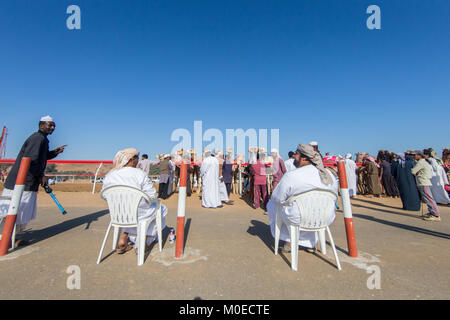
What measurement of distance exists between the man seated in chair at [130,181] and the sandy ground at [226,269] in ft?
0.89

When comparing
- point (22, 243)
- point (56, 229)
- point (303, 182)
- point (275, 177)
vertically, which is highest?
point (303, 182)

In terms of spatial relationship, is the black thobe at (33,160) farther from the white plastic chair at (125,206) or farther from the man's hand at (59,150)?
the white plastic chair at (125,206)

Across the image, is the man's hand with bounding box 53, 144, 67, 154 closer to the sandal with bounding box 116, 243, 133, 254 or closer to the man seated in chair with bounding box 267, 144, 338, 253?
the sandal with bounding box 116, 243, 133, 254

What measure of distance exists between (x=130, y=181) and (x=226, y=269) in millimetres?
1635

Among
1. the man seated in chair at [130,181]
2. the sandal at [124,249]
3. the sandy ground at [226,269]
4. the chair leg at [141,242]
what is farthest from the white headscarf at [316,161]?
the sandal at [124,249]

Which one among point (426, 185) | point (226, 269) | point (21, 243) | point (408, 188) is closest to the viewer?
point (226, 269)

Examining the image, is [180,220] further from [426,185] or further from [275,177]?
[426,185]

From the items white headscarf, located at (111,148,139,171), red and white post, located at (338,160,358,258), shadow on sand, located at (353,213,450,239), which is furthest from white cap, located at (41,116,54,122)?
shadow on sand, located at (353,213,450,239)

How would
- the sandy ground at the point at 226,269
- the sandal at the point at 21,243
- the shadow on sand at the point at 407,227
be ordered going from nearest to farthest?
the sandy ground at the point at 226,269 < the sandal at the point at 21,243 < the shadow on sand at the point at 407,227

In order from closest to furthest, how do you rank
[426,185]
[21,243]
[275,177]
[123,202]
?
[123,202] < [21,243] < [426,185] < [275,177]

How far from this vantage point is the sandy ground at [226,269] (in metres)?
1.91

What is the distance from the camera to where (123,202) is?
2539 millimetres

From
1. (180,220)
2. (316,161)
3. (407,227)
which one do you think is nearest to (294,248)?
(316,161)
